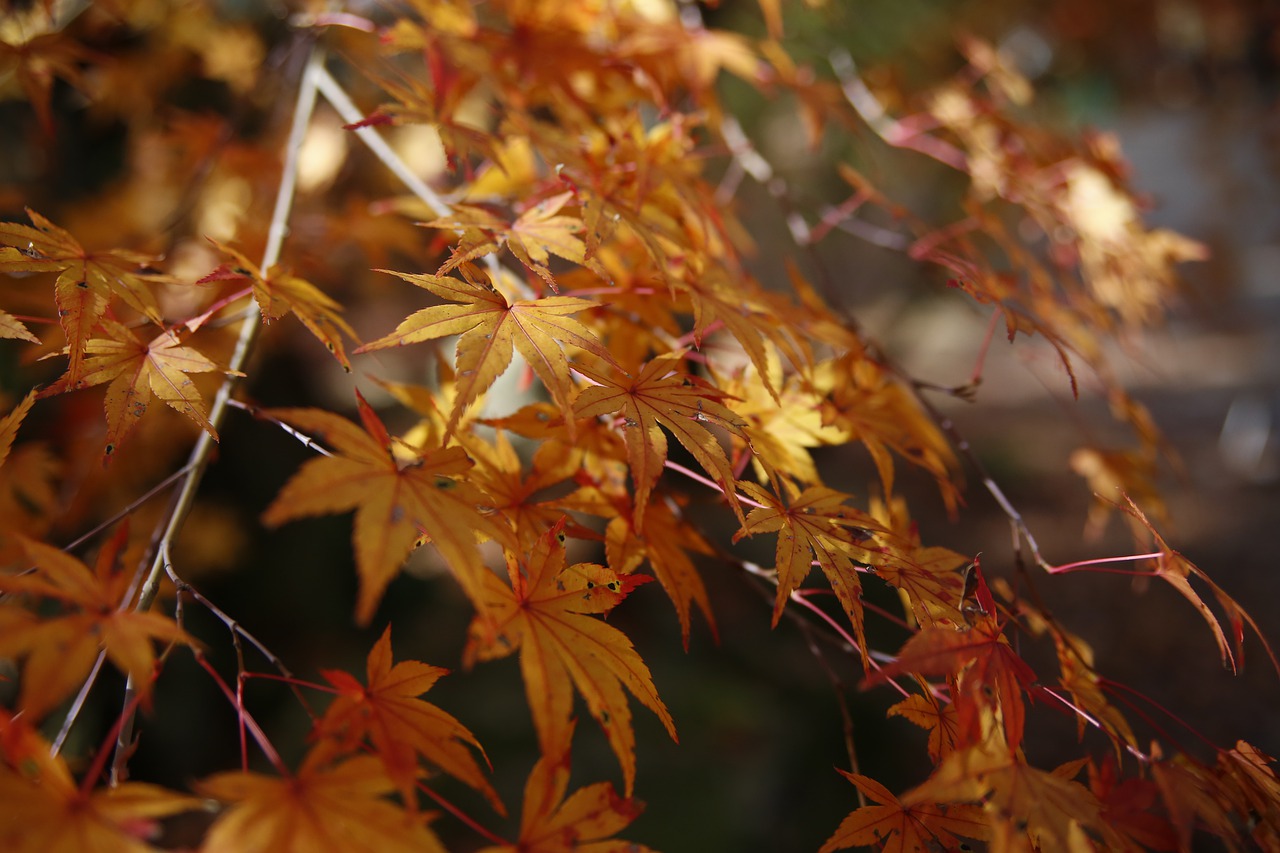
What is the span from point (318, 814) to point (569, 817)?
0.18 m

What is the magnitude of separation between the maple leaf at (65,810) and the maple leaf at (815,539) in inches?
16.2

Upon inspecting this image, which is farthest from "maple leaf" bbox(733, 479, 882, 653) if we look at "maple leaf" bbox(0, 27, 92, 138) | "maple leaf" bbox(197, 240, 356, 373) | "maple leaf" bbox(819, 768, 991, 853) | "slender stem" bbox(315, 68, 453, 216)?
"maple leaf" bbox(0, 27, 92, 138)

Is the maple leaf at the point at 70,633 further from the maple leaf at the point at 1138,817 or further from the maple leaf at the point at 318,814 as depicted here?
the maple leaf at the point at 1138,817

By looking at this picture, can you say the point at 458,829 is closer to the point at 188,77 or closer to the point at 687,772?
the point at 687,772

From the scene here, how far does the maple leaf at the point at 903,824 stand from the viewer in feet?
1.97

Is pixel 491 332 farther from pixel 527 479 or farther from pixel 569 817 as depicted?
pixel 569 817

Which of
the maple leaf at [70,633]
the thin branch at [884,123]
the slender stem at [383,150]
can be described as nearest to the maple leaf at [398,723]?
the maple leaf at [70,633]

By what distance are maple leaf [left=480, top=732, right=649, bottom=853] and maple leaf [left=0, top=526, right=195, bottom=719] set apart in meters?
0.26

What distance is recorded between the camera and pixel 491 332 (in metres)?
0.62

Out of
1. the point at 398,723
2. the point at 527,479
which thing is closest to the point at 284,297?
the point at 527,479

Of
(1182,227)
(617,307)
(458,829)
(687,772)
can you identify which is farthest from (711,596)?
(1182,227)

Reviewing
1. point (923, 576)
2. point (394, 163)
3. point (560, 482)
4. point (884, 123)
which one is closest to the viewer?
point (923, 576)

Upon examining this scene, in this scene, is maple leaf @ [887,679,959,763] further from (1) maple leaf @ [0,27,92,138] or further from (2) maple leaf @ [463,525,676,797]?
(1) maple leaf @ [0,27,92,138]

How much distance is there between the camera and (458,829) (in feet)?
6.27
